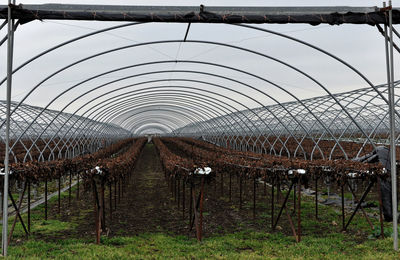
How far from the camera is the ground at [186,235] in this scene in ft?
19.3

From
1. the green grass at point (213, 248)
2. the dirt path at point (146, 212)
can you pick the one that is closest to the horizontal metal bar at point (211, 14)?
the green grass at point (213, 248)

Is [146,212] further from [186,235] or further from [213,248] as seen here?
[213,248]

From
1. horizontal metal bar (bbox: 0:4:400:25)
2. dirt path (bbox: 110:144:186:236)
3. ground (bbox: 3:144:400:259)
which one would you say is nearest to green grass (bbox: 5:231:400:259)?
ground (bbox: 3:144:400:259)

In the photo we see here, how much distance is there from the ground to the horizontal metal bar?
13.6ft

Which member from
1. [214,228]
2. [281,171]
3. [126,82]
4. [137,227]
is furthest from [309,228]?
[126,82]

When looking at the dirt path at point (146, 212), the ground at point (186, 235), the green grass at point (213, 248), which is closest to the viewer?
the green grass at point (213, 248)

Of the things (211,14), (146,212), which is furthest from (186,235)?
(211,14)

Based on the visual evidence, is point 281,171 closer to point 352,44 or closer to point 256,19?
point 256,19

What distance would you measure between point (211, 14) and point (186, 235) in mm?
4719

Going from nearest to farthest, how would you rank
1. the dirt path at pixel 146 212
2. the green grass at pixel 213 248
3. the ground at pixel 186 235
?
the green grass at pixel 213 248
the ground at pixel 186 235
the dirt path at pixel 146 212

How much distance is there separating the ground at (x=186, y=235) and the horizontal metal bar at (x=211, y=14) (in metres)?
4.16

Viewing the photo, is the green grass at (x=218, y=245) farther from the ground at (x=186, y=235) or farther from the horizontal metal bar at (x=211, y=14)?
the horizontal metal bar at (x=211, y=14)

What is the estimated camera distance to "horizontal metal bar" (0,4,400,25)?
573 centimetres

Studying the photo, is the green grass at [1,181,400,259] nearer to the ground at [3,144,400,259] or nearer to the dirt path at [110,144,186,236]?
the ground at [3,144,400,259]
